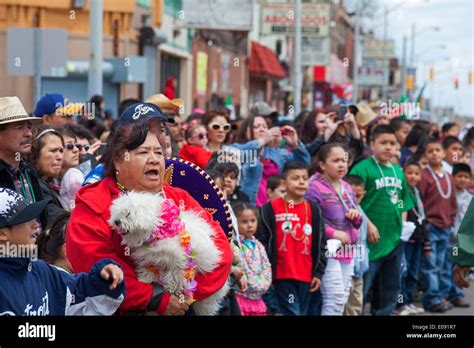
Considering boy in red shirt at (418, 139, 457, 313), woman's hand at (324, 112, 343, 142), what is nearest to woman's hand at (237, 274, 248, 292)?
Result: woman's hand at (324, 112, 343, 142)

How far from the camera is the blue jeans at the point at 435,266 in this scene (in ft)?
35.9

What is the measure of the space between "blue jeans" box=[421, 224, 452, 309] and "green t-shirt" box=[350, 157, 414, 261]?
1.55m

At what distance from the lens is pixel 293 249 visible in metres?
8.23

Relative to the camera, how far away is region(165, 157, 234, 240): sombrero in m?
5.16

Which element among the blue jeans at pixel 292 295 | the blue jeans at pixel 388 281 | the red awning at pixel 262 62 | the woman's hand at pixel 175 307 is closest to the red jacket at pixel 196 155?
the blue jeans at pixel 292 295

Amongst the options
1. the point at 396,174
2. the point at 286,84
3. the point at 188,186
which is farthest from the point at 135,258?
the point at 286,84

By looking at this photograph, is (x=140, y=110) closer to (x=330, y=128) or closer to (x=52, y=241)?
(x=52, y=241)

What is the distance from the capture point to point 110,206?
448cm

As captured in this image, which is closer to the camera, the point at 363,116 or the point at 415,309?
the point at 415,309

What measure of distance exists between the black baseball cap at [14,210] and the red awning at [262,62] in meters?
38.6

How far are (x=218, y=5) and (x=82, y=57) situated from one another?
3.77 meters

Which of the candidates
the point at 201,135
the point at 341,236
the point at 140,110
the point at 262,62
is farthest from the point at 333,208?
the point at 262,62

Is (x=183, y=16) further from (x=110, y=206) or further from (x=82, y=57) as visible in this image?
(x=110, y=206)

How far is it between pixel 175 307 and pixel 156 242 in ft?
0.99
